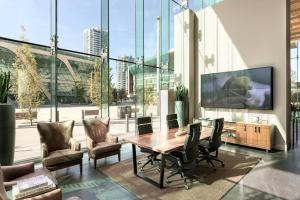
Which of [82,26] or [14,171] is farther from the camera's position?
[82,26]

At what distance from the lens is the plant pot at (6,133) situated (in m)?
3.36

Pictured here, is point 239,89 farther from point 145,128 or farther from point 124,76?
point 124,76

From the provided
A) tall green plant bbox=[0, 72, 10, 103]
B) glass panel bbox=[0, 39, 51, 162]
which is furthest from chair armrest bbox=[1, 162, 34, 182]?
glass panel bbox=[0, 39, 51, 162]

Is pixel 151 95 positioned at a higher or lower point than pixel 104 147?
higher

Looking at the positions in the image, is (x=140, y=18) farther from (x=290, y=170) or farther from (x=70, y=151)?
(x=290, y=170)

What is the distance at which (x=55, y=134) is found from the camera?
4180 millimetres

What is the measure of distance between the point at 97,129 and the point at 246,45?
5014 mm

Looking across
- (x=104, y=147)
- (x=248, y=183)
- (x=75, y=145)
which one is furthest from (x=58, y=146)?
(x=248, y=183)

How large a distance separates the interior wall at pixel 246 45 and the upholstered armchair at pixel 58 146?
4.73m

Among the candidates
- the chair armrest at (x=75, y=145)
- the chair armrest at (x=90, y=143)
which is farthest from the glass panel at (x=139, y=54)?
the chair armrest at (x=75, y=145)

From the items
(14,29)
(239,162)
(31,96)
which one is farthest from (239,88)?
(31,96)

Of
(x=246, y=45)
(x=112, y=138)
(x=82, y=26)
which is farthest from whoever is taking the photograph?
(x=246, y=45)

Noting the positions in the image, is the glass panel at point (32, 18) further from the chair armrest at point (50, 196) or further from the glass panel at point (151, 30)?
the chair armrest at point (50, 196)

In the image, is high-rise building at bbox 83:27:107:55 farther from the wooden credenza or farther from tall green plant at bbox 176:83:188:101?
the wooden credenza
